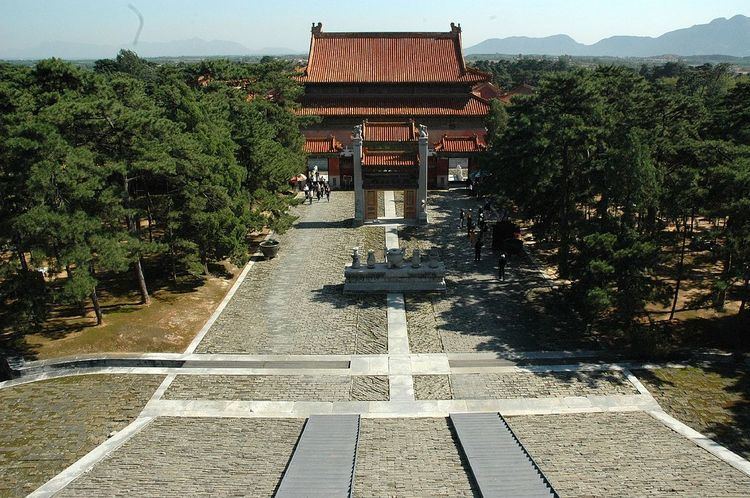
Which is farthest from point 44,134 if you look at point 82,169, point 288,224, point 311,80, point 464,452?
point 311,80

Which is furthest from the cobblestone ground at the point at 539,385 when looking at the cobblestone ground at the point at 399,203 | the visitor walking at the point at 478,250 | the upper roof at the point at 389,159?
the cobblestone ground at the point at 399,203

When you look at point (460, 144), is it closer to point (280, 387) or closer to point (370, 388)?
point (370, 388)

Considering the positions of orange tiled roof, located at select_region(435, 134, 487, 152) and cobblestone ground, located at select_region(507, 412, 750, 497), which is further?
orange tiled roof, located at select_region(435, 134, 487, 152)

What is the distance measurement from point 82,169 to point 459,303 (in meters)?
15.4

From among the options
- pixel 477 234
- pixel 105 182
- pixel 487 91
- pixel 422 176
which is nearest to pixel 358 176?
pixel 422 176

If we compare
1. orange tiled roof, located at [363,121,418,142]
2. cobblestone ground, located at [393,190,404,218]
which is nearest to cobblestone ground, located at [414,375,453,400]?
cobblestone ground, located at [393,190,404,218]

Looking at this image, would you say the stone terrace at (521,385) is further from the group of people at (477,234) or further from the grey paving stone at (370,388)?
the group of people at (477,234)

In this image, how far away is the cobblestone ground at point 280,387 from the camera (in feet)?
55.1

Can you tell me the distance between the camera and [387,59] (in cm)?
4662

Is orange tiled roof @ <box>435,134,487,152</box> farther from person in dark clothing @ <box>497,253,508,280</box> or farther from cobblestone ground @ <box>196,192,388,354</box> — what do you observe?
person in dark clothing @ <box>497,253,508,280</box>

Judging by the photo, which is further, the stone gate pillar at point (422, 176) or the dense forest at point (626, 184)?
the stone gate pillar at point (422, 176)

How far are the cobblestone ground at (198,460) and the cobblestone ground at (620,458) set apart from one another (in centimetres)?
645

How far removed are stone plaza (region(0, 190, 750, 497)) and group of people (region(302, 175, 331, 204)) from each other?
1513cm

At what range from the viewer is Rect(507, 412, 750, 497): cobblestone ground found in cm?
1167
